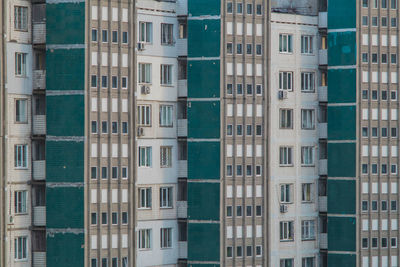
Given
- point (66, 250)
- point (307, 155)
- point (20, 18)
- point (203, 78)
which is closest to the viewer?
point (20, 18)

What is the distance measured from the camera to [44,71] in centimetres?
6009

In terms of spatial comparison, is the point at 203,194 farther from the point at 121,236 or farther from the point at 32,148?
the point at 32,148

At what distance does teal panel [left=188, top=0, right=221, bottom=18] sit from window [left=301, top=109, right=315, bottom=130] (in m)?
8.36

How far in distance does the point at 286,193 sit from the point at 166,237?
762cm

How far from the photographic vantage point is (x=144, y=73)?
63938mm

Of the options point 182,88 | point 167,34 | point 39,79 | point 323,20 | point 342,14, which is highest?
point 342,14

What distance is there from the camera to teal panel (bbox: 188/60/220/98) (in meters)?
64.6

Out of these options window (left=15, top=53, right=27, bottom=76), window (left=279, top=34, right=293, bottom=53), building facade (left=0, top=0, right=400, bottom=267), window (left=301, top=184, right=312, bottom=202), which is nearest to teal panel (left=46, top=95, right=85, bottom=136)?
building facade (left=0, top=0, right=400, bottom=267)

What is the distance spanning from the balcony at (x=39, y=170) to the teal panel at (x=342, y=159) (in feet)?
55.8

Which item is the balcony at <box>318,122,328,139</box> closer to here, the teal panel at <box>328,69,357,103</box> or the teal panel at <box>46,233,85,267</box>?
the teal panel at <box>328,69,357,103</box>

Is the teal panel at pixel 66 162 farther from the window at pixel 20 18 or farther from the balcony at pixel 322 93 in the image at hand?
the balcony at pixel 322 93

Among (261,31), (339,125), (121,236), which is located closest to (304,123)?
(339,125)

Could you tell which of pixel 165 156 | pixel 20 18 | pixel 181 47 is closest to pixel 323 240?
pixel 165 156

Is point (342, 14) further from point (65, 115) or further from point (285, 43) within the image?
point (65, 115)
